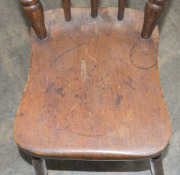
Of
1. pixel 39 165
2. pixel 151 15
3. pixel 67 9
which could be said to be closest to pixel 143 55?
pixel 151 15

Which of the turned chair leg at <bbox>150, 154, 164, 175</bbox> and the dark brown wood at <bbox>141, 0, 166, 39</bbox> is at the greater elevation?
the dark brown wood at <bbox>141, 0, 166, 39</bbox>

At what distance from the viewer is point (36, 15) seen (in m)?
0.91

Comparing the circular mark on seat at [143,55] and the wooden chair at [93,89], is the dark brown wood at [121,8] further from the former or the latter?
the circular mark on seat at [143,55]

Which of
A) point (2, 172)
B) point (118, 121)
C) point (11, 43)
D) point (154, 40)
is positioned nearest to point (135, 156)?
point (118, 121)

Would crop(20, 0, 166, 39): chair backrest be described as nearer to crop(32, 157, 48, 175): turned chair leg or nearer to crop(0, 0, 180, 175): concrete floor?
crop(32, 157, 48, 175): turned chair leg

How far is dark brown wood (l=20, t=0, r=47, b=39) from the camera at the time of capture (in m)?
0.88

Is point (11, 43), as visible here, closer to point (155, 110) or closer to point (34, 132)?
point (34, 132)

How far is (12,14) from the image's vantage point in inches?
65.4

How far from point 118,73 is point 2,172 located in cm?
69

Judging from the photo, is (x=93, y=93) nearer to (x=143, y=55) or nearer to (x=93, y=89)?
(x=93, y=89)

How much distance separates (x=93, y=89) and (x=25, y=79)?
65cm

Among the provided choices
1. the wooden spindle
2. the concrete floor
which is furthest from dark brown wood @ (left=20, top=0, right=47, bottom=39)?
the concrete floor

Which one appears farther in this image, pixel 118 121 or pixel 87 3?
pixel 87 3

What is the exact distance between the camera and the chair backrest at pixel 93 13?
877mm
